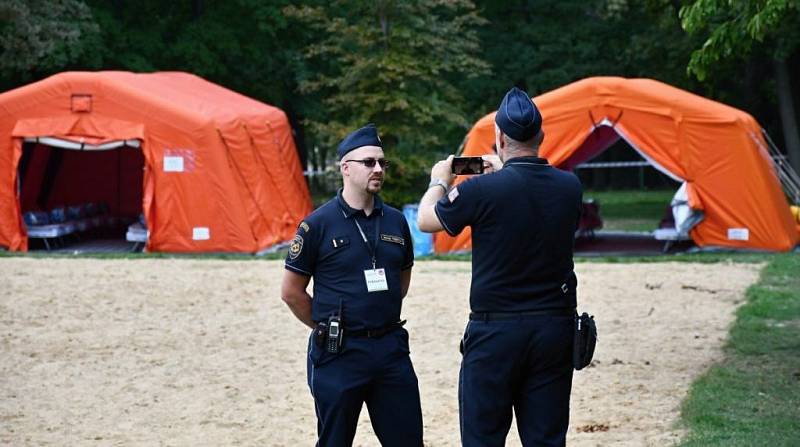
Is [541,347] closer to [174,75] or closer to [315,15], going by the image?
[174,75]

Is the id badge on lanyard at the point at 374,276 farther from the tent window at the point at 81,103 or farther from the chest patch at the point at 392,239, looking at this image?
the tent window at the point at 81,103

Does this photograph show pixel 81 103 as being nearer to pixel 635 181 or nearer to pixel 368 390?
pixel 368 390

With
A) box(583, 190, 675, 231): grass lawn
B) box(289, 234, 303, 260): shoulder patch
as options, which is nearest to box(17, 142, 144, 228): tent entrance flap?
box(583, 190, 675, 231): grass lawn

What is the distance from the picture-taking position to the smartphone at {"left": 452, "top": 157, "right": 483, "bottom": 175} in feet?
15.9

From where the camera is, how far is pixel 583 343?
4.72 meters

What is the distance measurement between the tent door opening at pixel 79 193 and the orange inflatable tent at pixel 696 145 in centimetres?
695

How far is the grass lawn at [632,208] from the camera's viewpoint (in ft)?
83.9

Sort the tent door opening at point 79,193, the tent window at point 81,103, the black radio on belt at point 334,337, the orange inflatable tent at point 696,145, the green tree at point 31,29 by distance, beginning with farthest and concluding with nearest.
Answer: the green tree at point 31,29 → the tent door opening at point 79,193 → the tent window at point 81,103 → the orange inflatable tent at point 696,145 → the black radio on belt at point 334,337

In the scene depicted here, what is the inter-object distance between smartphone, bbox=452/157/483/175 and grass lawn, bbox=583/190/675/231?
65.0 ft

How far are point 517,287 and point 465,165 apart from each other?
1.86 ft

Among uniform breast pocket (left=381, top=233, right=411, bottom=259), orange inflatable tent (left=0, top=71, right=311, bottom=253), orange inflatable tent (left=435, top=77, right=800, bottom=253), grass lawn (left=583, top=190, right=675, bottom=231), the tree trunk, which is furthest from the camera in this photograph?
the tree trunk

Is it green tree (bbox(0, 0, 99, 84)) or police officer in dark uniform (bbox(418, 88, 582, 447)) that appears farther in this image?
green tree (bbox(0, 0, 99, 84))

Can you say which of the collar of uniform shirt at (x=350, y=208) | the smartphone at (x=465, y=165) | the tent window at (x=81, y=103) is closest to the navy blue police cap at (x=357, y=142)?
the collar of uniform shirt at (x=350, y=208)

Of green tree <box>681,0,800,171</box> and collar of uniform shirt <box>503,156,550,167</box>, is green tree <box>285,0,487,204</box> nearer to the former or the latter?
green tree <box>681,0,800,171</box>
